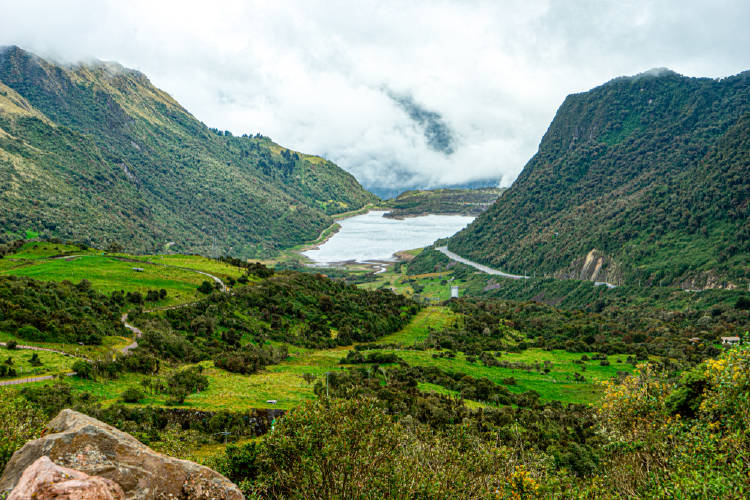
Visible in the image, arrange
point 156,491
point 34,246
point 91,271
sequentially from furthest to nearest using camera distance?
point 34,246, point 91,271, point 156,491

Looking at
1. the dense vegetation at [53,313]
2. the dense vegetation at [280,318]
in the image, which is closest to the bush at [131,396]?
the dense vegetation at [280,318]

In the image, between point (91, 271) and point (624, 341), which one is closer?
point (91, 271)

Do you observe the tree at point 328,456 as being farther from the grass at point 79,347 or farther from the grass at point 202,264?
the grass at point 202,264

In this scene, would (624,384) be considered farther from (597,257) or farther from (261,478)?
(597,257)

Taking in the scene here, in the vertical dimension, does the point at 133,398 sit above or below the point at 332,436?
below

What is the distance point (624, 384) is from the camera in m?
30.8

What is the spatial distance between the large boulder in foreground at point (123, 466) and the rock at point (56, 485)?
1057 mm

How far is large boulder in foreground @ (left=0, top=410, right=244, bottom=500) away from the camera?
31.4 feet

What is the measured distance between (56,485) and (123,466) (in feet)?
7.18

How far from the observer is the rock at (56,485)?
7.59 meters

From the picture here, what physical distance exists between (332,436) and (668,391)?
92.3ft

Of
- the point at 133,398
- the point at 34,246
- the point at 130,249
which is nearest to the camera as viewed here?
the point at 133,398

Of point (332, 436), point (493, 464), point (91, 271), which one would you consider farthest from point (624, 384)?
point (91, 271)

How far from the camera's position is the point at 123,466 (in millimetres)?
9875
